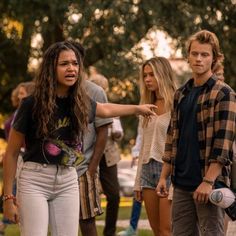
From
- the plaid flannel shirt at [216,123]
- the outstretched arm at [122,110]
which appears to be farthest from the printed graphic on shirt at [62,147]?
the plaid flannel shirt at [216,123]

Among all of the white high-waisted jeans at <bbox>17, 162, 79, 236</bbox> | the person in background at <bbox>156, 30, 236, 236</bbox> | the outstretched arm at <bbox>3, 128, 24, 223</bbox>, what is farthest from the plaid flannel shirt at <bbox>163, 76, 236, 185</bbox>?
the outstretched arm at <bbox>3, 128, 24, 223</bbox>

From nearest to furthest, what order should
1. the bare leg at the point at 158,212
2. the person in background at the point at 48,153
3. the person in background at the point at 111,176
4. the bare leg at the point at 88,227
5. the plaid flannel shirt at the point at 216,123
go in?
the plaid flannel shirt at the point at 216,123 < the person in background at the point at 48,153 < the bare leg at the point at 158,212 < the bare leg at the point at 88,227 < the person in background at the point at 111,176

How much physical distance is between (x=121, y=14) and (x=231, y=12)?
106 inches

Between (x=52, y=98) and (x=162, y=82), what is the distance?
5.49 ft

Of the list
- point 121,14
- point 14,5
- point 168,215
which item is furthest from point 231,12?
point 168,215

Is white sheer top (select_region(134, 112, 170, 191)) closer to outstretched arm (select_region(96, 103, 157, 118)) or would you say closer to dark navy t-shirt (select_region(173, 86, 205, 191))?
outstretched arm (select_region(96, 103, 157, 118))

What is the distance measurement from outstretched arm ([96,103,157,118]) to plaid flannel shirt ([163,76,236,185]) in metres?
0.55

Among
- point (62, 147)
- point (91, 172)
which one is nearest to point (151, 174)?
point (91, 172)

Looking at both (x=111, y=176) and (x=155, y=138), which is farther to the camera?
(x=111, y=176)

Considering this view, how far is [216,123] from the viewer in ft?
17.2

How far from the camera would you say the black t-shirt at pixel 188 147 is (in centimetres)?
536

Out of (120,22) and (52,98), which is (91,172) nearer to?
(52,98)

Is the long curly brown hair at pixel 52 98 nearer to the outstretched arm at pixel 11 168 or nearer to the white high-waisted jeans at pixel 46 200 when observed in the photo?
the outstretched arm at pixel 11 168

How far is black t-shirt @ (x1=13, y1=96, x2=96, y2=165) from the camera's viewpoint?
534cm
